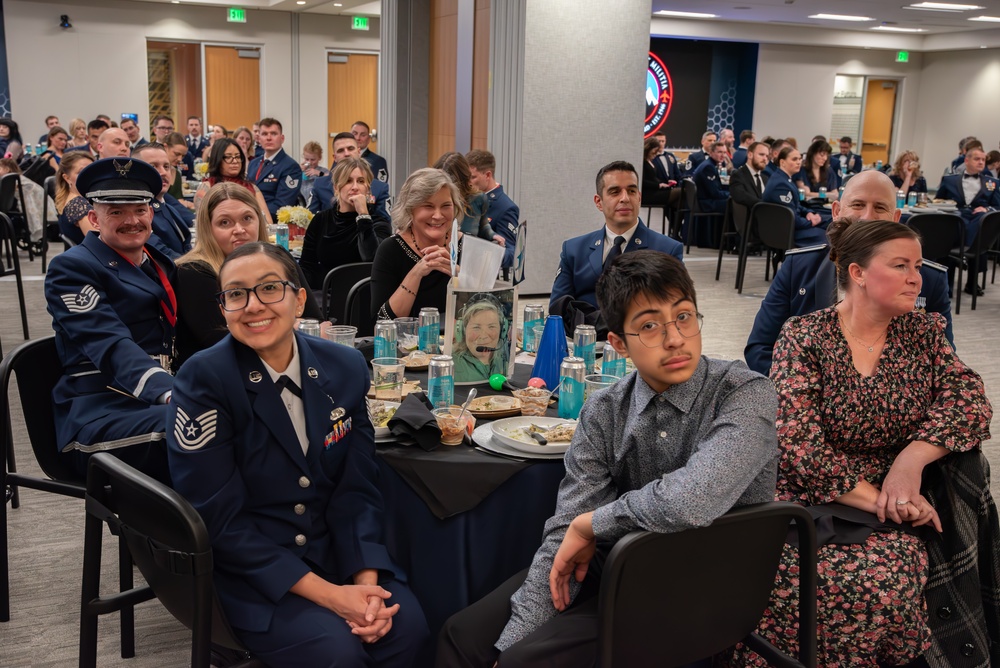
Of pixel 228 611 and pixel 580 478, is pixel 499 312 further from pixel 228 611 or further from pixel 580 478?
pixel 228 611

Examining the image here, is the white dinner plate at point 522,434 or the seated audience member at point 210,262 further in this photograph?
the seated audience member at point 210,262

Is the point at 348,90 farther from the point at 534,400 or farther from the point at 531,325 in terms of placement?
the point at 534,400

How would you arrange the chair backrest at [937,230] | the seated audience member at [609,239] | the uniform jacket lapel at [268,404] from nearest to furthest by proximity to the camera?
the uniform jacket lapel at [268,404] < the seated audience member at [609,239] < the chair backrest at [937,230]

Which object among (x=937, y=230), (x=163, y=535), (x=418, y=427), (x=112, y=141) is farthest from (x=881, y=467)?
(x=937, y=230)

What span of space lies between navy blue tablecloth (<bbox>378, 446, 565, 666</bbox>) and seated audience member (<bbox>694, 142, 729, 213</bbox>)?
1009cm

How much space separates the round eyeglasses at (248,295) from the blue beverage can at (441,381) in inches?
22.1

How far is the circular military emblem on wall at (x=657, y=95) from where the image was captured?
60.4 feet

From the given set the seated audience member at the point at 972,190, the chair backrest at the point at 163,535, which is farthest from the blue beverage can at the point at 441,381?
the seated audience member at the point at 972,190

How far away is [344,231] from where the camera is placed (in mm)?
5227

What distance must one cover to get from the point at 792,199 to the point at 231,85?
41.7ft

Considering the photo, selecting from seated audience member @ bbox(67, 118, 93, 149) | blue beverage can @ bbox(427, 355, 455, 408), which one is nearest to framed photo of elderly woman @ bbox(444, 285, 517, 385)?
blue beverage can @ bbox(427, 355, 455, 408)

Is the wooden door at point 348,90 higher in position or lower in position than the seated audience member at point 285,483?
higher

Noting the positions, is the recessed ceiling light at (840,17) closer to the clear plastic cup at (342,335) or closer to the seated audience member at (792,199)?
the seated audience member at (792,199)

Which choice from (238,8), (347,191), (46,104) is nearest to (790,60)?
(238,8)
